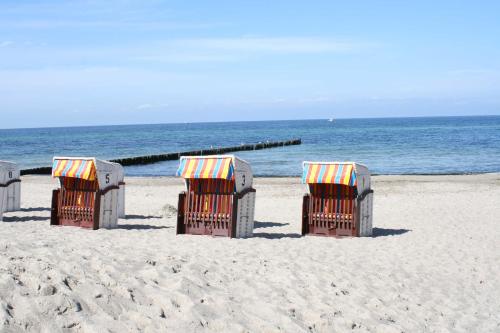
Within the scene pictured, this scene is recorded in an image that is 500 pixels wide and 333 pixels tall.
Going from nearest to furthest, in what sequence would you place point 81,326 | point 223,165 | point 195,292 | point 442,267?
point 81,326, point 195,292, point 442,267, point 223,165

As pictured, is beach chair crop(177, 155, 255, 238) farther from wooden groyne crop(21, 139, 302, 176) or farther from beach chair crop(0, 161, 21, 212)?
wooden groyne crop(21, 139, 302, 176)

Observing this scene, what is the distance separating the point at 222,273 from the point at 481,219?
10.2m

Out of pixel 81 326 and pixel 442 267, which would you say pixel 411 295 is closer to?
pixel 442 267

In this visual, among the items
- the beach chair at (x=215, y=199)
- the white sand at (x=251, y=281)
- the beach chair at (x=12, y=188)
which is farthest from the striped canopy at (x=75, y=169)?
the beach chair at (x=12, y=188)

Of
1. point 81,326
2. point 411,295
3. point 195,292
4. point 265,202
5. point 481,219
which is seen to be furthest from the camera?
point 265,202

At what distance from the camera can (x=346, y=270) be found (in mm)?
9258

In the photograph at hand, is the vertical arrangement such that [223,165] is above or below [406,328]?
above

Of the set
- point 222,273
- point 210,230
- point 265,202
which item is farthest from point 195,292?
point 265,202

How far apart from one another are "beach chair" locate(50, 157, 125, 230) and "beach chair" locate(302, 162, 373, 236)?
165 inches

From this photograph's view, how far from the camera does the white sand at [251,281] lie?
233 inches

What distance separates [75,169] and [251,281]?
273 inches

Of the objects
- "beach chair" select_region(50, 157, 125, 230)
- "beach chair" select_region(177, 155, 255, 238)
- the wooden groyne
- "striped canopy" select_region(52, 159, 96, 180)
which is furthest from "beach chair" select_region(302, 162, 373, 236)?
the wooden groyne

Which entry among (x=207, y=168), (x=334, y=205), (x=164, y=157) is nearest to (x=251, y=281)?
(x=207, y=168)

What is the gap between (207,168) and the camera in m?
12.5
